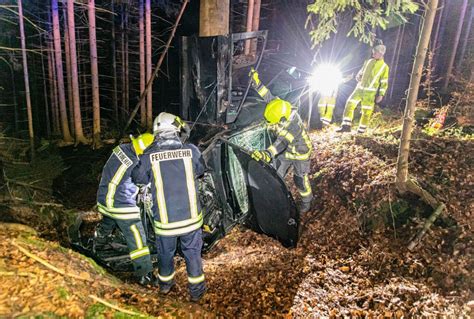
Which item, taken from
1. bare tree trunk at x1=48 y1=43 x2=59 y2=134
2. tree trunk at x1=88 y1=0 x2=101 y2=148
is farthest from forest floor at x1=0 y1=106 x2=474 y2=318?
bare tree trunk at x1=48 y1=43 x2=59 y2=134

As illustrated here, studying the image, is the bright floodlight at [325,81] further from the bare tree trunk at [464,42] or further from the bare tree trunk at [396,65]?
the bare tree trunk at [464,42]

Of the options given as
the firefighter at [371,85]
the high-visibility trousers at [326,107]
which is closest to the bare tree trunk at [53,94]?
the high-visibility trousers at [326,107]

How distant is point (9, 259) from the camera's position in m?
3.22

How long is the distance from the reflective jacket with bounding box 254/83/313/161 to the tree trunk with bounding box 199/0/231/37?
212 centimetres

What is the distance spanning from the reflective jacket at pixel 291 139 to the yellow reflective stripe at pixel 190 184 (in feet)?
A: 6.30

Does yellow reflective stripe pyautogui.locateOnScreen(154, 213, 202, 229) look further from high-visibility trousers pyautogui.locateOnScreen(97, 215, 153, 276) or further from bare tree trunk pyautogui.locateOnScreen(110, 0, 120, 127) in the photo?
bare tree trunk pyautogui.locateOnScreen(110, 0, 120, 127)

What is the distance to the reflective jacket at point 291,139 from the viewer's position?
5.86 metres

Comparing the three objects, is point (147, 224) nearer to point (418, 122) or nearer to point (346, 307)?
point (346, 307)

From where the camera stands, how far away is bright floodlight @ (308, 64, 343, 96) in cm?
880

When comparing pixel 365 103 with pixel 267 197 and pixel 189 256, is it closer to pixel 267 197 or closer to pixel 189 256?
pixel 267 197

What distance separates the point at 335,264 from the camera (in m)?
4.79

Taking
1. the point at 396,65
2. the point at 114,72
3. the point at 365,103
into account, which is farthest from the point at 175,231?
the point at 396,65

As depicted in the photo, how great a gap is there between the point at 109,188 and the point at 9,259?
4.60 feet

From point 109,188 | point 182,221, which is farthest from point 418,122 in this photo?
point 109,188
